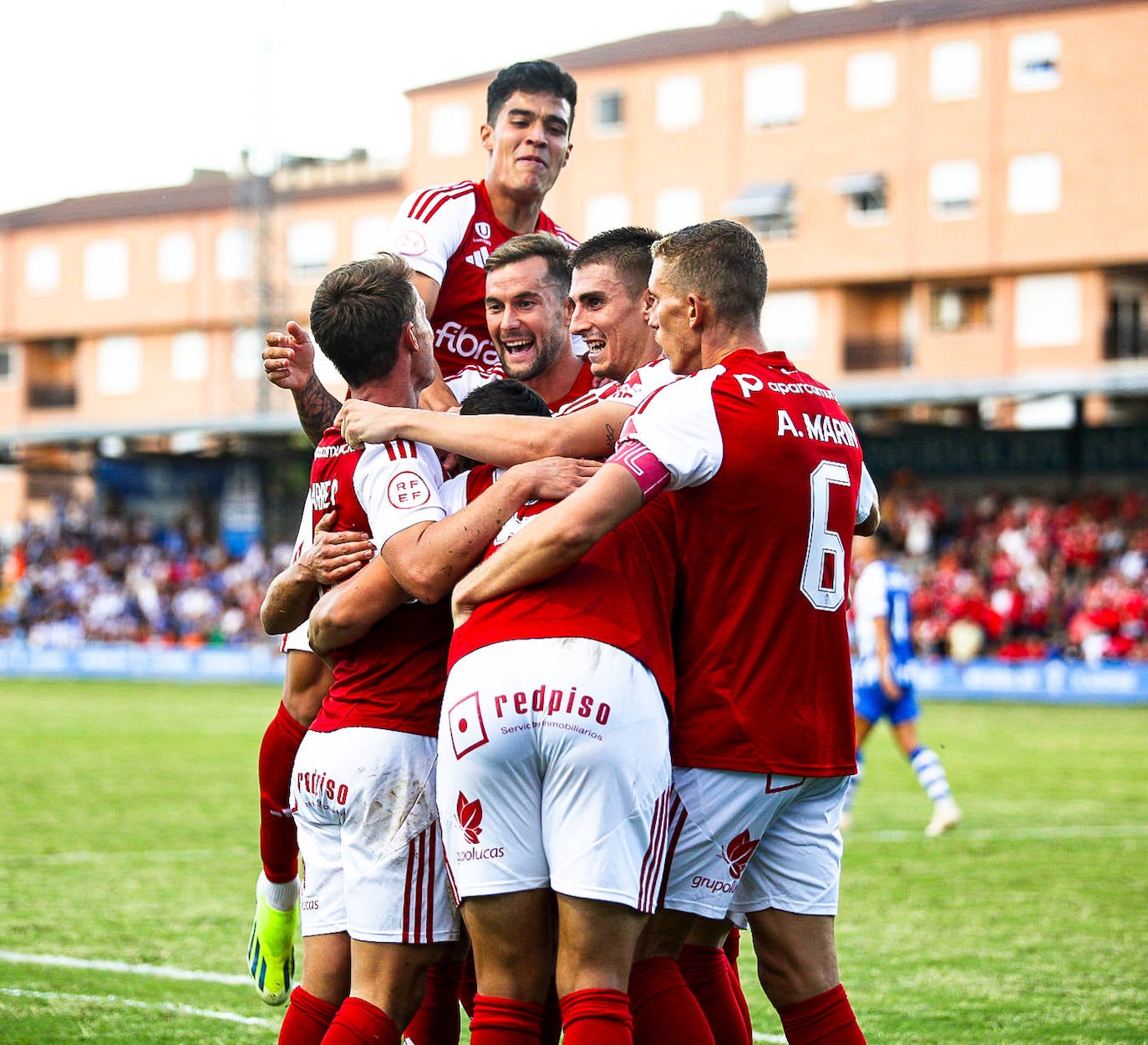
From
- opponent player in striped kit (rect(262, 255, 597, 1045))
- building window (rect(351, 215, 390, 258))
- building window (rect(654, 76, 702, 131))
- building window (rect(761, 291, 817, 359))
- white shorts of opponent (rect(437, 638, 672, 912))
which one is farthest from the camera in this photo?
building window (rect(351, 215, 390, 258))

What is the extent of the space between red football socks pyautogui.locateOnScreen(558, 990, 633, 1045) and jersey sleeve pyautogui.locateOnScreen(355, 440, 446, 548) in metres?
1.34

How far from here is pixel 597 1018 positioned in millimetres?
4000

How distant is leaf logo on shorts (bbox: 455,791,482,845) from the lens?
4.20 metres

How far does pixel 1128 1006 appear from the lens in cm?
686

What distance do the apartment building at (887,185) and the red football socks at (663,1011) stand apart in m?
30.4

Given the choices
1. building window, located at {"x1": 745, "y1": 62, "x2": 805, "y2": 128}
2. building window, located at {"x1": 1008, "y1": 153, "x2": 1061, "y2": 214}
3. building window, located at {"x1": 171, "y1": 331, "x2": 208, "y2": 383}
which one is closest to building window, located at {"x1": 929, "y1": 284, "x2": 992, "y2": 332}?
building window, located at {"x1": 1008, "y1": 153, "x2": 1061, "y2": 214}

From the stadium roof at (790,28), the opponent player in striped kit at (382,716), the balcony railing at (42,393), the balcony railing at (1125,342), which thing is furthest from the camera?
the balcony railing at (42,393)

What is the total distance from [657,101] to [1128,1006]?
42.6m

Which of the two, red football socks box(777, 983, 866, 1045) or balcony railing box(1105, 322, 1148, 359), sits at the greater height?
balcony railing box(1105, 322, 1148, 359)

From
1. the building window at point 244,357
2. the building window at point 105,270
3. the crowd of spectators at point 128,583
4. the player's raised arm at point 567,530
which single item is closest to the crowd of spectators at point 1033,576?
the crowd of spectators at point 128,583

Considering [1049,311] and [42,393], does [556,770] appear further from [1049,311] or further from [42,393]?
[42,393]

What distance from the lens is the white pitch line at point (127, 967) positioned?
7369mm

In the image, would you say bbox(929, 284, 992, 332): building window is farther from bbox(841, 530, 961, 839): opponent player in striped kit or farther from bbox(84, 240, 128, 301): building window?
bbox(841, 530, 961, 839): opponent player in striped kit

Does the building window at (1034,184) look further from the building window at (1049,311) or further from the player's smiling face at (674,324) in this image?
the player's smiling face at (674,324)
